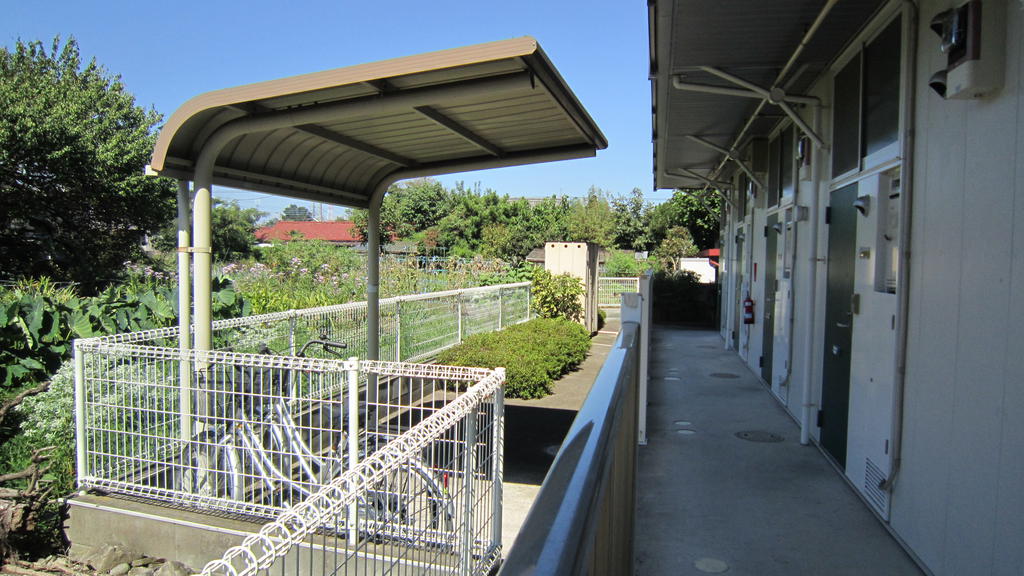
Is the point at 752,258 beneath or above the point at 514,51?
beneath

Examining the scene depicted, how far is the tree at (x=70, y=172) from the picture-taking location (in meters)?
15.8

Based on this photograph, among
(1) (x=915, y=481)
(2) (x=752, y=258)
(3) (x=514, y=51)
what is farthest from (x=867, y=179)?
(2) (x=752, y=258)

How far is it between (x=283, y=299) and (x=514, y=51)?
720 centimetres

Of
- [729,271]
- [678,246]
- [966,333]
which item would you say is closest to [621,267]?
[678,246]

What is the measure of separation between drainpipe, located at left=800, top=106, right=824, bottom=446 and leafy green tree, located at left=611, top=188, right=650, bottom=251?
3287 centimetres

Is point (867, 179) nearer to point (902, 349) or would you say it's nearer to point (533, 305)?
point (902, 349)

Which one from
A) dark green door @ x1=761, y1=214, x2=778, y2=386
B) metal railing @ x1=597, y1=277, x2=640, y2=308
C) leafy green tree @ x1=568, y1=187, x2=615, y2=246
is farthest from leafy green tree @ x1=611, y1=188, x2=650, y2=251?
dark green door @ x1=761, y1=214, x2=778, y2=386

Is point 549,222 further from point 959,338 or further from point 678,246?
point 959,338

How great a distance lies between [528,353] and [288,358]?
539 cm

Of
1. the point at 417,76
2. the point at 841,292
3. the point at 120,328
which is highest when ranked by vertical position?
the point at 417,76

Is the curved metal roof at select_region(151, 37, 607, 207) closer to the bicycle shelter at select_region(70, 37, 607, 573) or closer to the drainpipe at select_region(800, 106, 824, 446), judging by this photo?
the bicycle shelter at select_region(70, 37, 607, 573)

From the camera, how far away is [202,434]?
3.82 metres

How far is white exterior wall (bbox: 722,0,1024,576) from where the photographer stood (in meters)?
2.44

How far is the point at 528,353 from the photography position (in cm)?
879
